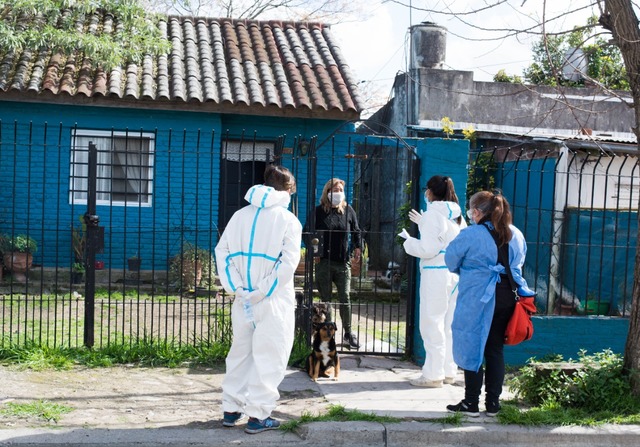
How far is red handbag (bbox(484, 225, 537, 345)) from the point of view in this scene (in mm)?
6355

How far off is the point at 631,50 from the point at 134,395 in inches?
190

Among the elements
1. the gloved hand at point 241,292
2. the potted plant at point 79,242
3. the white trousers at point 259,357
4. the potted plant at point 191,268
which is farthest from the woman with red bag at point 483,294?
the potted plant at point 79,242

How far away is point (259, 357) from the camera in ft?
19.6

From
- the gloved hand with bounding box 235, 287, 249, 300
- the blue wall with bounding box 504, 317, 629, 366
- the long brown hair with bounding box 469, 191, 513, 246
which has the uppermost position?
the long brown hair with bounding box 469, 191, 513, 246

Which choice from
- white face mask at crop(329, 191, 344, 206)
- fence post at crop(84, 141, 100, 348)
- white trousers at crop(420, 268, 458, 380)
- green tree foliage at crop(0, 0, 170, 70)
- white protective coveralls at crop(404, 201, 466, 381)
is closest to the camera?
white protective coveralls at crop(404, 201, 466, 381)

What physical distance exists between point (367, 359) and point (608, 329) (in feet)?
8.29

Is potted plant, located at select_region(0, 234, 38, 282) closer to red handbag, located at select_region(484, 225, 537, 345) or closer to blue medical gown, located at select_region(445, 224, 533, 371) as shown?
blue medical gown, located at select_region(445, 224, 533, 371)

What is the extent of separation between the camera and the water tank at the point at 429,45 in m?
19.1

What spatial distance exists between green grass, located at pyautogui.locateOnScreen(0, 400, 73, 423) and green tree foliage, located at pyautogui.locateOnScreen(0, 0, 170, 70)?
26.5ft

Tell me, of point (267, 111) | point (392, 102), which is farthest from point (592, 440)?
point (392, 102)

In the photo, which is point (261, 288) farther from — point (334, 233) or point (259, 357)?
point (334, 233)

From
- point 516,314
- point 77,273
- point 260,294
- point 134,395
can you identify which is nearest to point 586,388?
point 516,314

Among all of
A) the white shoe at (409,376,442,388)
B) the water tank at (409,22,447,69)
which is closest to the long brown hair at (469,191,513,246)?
the white shoe at (409,376,442,388)

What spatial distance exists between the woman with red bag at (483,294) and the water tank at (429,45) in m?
13.2
